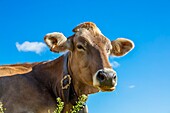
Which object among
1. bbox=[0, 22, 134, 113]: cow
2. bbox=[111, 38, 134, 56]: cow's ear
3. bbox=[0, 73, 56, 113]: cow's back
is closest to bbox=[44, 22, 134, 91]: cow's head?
bbox=[0, 22, 134, 113]: cow

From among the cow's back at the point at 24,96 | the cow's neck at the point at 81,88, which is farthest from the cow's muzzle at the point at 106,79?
the cow's back at the point at 24,96

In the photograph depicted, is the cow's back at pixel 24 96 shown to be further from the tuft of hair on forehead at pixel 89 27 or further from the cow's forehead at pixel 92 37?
the tuft of hair on forehead at pixel 89 27

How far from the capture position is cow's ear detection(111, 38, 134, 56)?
10805mm

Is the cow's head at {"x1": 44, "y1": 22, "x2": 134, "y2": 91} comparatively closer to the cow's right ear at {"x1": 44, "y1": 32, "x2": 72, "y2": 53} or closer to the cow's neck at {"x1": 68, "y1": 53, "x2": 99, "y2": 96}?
the cow's right ear at {"x1": 44, "y1": 32, "x2": 72, "y2": 53}

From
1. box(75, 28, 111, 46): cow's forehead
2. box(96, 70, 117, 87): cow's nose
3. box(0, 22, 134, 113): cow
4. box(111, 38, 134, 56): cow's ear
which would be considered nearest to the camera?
box(96, 70, 117, 87): cow's nose

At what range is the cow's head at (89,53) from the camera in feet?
27.2

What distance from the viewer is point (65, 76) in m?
9.54

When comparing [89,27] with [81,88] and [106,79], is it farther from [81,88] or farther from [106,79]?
[106,79]

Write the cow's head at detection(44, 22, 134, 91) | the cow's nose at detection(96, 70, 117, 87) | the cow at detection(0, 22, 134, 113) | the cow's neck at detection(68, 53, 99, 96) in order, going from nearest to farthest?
the cow's nose at detection(96, 70, 117, 87) < the cow's head at detection(44, 22, 134, 91) < the cow at detection(0, 22, 134, 113) < the cow's neck at detection(68, 53, 99, 96)

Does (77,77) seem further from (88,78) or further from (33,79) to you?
(33,79)

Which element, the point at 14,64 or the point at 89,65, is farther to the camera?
the point at 14,64

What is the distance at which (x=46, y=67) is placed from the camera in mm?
10281

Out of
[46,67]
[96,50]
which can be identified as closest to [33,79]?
[46,67]

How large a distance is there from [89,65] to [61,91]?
1.19 metres
